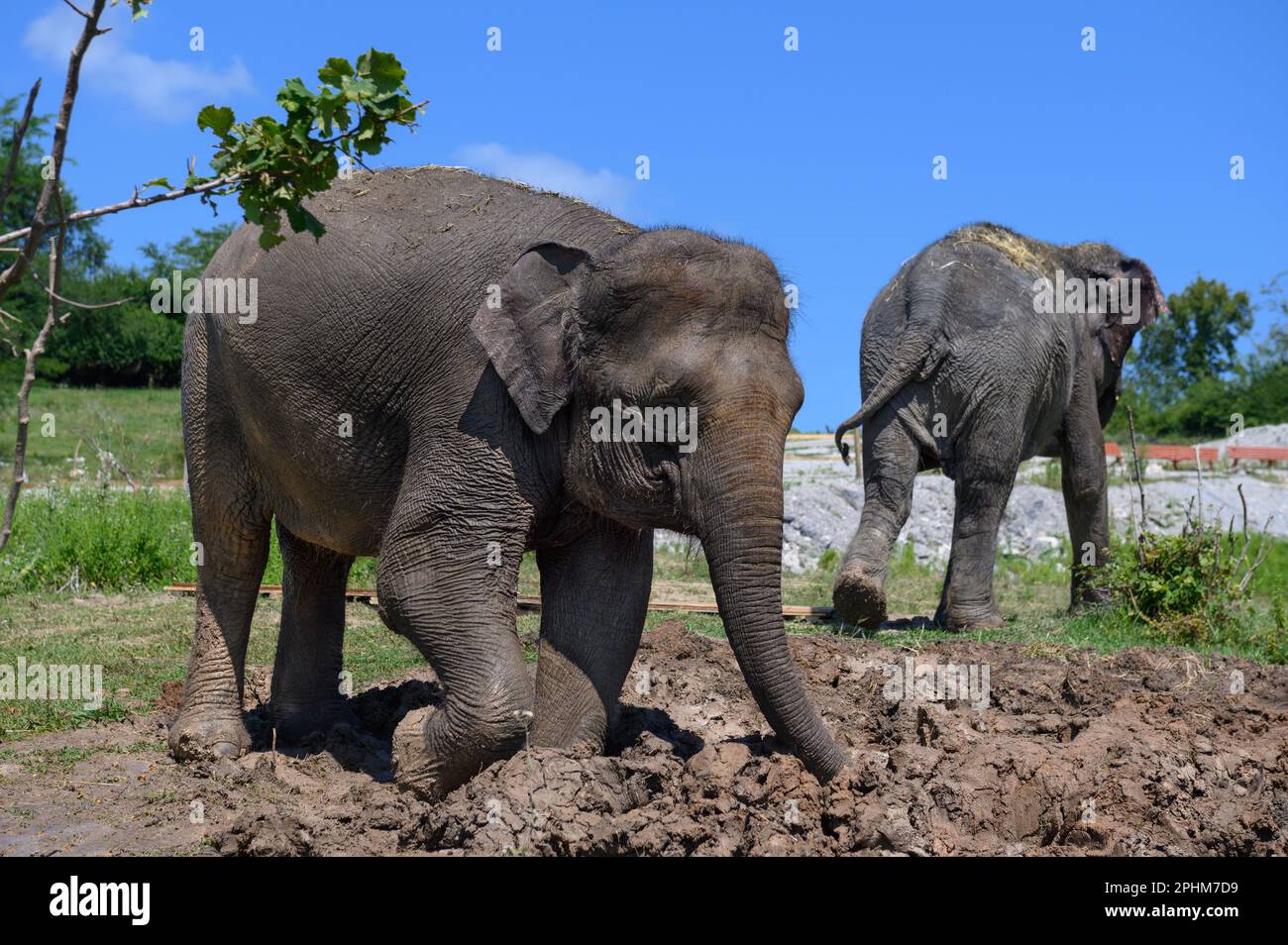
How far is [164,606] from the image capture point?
12.1 m

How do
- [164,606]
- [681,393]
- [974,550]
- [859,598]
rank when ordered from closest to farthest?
1. [681,393]
2. [859,598]
3. [974,550]
4. [164,606]

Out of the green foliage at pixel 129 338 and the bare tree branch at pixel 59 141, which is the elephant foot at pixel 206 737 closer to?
the bare tree branch at pixel 59 141

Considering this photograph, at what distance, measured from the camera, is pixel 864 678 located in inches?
319

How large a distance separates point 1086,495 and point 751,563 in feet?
28.0

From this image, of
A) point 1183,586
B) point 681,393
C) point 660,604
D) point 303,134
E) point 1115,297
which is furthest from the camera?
point 1115,297

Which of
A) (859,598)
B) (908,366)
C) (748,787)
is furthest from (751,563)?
(908,366)

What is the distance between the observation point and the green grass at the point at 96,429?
2576cm

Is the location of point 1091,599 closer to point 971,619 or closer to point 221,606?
point 971,619

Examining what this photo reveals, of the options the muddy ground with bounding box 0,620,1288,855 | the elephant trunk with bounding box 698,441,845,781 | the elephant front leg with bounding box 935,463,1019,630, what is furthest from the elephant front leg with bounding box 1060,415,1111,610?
the elephant trunk with bounding box 698,441,845,781

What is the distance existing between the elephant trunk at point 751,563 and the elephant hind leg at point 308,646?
3.15m

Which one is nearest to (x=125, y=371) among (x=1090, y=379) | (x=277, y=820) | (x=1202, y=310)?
(x=1202, y=310)

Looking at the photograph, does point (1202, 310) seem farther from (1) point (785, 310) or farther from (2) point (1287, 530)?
(1) point (785, 310)
